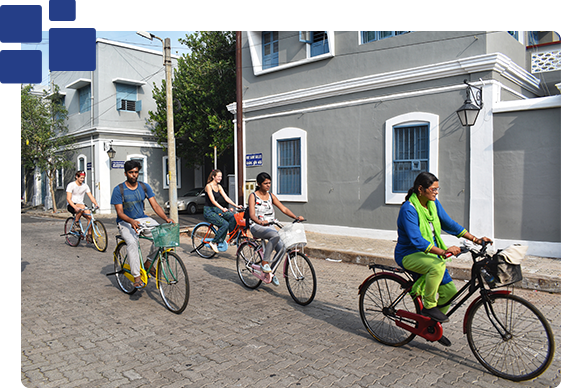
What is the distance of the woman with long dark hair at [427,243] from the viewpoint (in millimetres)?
3773

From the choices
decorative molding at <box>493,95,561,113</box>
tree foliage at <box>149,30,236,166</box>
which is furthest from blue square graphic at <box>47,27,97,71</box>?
tree foliage at <box>149,30,236,166</box>

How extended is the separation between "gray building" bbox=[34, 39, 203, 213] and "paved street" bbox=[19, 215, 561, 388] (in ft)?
54.6

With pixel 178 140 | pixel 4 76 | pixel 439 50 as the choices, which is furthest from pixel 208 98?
pixel 4 76

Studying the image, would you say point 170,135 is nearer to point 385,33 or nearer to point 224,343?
point 385,33

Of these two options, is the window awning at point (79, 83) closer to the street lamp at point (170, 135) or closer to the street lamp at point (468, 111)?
the street lamp at point (170, 135)

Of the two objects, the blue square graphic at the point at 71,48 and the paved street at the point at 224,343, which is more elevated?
the blue square graphic at the point at 71,48

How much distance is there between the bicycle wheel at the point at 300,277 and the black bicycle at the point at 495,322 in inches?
58.0

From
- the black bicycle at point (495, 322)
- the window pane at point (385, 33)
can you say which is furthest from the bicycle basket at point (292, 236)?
the window pane at point (385, 33)

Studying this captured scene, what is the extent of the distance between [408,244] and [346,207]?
7.60 metres

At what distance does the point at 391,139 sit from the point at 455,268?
404cm

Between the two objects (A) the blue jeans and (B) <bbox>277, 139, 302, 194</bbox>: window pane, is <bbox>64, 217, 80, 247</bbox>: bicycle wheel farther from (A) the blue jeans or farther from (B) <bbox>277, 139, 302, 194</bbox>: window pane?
(B) <bbox>277, 139, 302, 194</bbox>: window pane

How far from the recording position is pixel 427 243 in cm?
376

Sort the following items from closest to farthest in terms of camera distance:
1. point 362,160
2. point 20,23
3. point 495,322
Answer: point 495,322, point 20,23, point 362,160

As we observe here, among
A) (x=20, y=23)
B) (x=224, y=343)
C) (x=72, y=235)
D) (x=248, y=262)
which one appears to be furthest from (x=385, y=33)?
(x=72, y=235)
